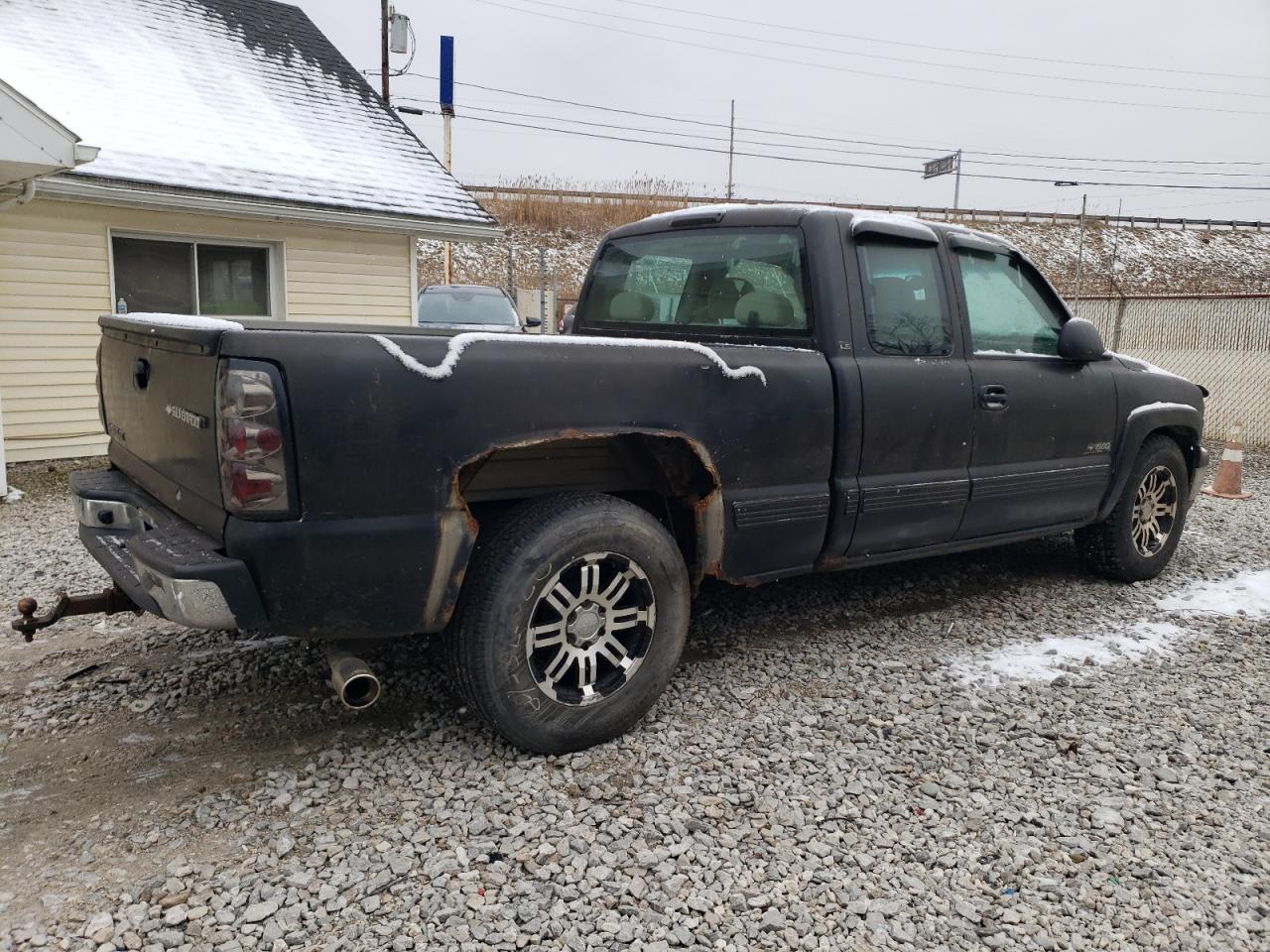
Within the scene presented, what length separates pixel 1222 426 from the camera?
11984 mm

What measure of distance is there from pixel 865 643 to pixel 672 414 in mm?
1753

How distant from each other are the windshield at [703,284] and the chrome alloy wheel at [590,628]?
1365 millimetres

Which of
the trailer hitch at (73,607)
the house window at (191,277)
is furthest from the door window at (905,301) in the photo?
the house window at (191,277)

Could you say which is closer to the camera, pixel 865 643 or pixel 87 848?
pixel 87 848

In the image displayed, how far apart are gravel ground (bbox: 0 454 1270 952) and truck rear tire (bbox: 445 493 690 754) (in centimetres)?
17

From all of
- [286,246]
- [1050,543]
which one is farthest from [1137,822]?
[286,246]

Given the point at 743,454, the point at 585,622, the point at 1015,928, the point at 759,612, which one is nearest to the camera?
the point at 1015,928

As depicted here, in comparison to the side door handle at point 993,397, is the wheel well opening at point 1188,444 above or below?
below

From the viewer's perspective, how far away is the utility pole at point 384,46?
1814 cm

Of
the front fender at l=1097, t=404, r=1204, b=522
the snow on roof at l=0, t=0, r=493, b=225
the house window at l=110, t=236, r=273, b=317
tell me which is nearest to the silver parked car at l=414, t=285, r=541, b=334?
the snow on roof at l=0, t=0, r=493, b=225

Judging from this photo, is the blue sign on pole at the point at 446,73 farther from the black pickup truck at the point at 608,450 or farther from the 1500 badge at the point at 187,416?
the 1500 badge at the point at 187,416

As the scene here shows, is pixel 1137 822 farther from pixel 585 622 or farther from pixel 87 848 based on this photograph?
pixel 87 848

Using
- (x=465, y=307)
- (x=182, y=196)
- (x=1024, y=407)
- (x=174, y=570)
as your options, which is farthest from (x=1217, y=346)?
(x=174, y=570)

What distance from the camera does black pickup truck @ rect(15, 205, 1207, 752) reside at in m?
2.61
